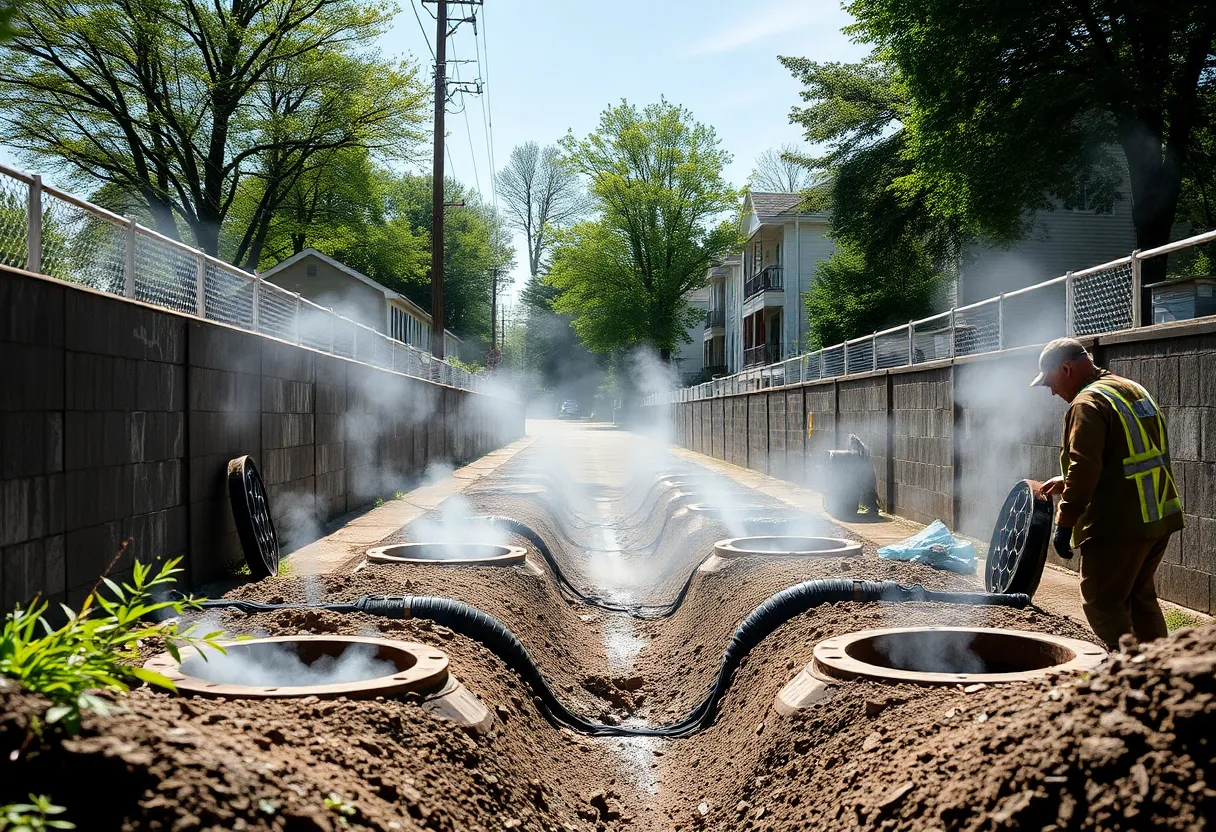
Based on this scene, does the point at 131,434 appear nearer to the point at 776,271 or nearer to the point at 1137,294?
the point at 1137,294

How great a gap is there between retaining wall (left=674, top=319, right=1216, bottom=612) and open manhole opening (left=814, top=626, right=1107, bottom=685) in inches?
101

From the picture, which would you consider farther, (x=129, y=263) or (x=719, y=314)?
(x=719, y=314)

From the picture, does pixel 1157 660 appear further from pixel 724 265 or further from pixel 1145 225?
pixel 724 265

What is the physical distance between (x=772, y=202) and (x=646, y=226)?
12.9 m

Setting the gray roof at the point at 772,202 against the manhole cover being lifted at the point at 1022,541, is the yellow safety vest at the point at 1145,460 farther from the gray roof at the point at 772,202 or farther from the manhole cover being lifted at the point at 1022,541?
the gray roof at the point at 772,202

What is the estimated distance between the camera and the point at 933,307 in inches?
1211

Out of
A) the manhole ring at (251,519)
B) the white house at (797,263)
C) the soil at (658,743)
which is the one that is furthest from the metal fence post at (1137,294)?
the white house at (797,263)

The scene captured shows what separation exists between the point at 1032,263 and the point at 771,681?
22248mm

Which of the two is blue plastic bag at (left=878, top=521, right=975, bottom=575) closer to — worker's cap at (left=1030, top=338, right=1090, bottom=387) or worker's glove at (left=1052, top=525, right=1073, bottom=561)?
worker's glove at (left=1052, top=525, right=1073, bottom=561)

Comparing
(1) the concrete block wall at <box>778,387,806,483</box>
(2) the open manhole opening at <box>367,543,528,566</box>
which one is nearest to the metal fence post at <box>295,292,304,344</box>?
(2) the open manhole opening at <box>367,543,528,566</box>

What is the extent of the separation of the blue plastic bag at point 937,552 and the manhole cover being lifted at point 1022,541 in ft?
3.92

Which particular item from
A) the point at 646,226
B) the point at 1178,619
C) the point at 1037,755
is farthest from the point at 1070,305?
the point at 646,226

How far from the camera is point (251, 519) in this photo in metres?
7.46

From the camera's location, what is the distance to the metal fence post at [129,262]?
6.45 meters
